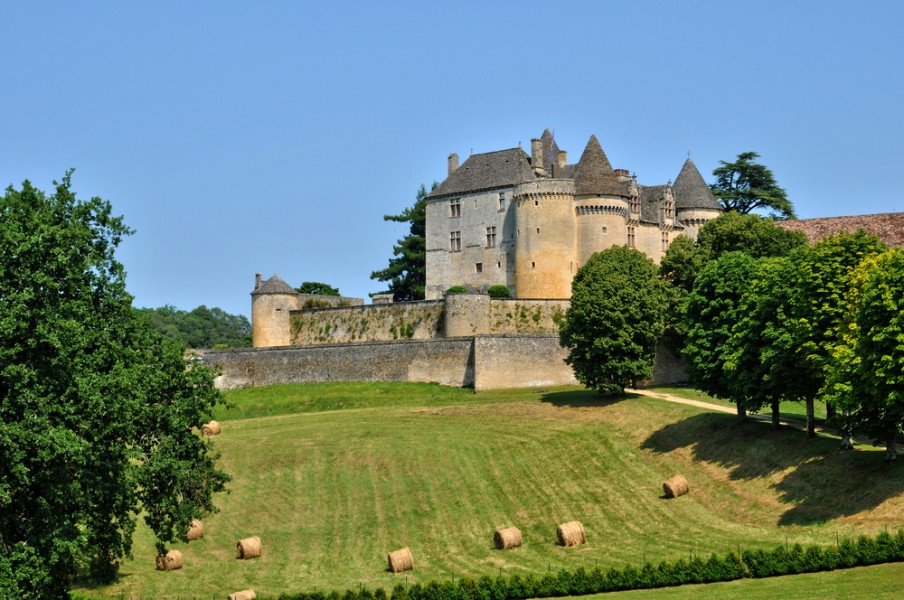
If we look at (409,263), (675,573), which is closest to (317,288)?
(409,263)

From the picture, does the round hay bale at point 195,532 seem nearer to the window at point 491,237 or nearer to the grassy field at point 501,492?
the grassy field at point 501,492

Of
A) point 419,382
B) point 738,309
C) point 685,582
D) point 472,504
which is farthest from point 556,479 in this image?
point 419,382

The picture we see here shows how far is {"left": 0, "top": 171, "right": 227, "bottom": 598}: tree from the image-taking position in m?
32.0

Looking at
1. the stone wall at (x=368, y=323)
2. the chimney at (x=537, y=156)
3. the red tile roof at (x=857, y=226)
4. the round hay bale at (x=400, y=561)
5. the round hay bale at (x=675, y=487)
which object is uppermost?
the chimney at (x=537, y=156)

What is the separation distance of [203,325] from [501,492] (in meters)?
132

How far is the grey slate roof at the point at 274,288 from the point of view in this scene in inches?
3428

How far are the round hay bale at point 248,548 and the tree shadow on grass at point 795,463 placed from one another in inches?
685

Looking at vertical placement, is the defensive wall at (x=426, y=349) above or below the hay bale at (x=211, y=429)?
above

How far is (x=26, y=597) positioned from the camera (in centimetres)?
3216

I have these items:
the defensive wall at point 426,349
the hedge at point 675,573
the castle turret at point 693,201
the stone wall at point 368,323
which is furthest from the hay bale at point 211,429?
the castle turret at point 693,201

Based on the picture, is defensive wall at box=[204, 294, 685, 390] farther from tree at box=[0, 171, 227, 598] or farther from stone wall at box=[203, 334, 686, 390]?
tree at box=[0, 171, 227, 598]

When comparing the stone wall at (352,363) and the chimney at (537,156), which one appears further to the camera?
the chimney at (537,156)

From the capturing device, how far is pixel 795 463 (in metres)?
47.8

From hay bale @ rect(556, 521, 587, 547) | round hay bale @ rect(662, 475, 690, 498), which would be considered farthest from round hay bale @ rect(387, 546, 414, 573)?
round hay bale @ rect(662, 475, 690, 498)
